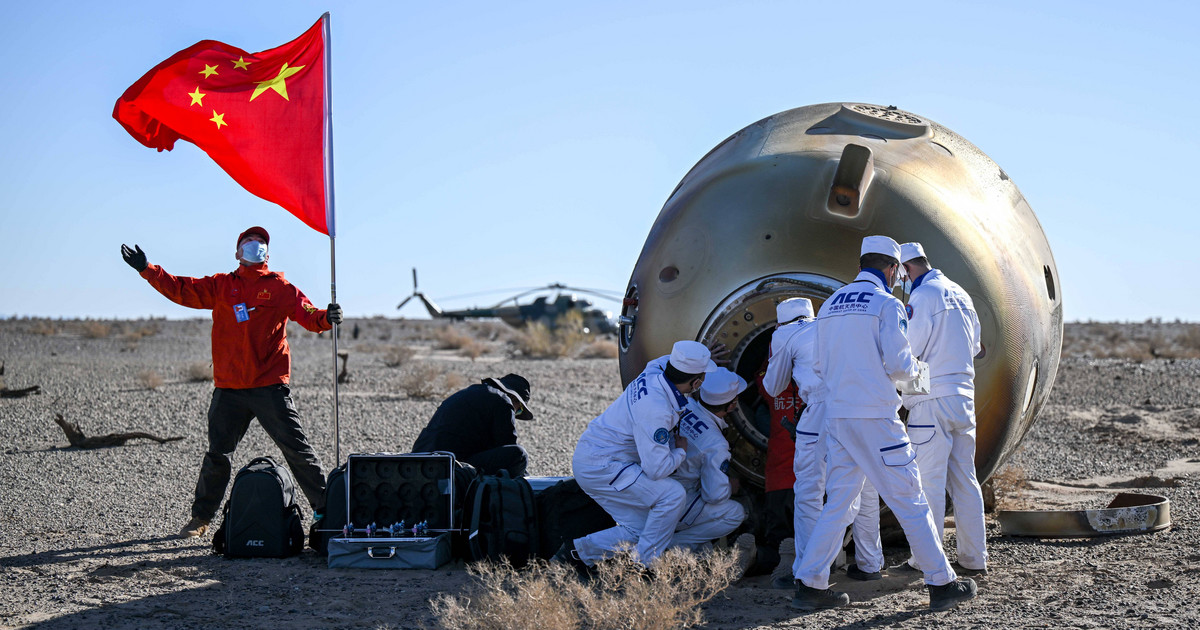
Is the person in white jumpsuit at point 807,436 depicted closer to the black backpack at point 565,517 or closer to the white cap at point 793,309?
the white cap at point 793,309

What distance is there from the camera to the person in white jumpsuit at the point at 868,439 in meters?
5.71

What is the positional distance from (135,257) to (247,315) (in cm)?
96

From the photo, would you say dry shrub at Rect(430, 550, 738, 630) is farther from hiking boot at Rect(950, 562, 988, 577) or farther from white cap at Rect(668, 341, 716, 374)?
hiking boot at Rect(950, 562, 988, 577)

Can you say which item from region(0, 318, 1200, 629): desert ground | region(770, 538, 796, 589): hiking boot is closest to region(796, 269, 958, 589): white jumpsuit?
region(0, 318, 1200, 629): desert ground

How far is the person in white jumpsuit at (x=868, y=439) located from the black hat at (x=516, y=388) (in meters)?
3.23

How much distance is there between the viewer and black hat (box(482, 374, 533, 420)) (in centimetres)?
841

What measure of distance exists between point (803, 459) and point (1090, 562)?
2080 mm

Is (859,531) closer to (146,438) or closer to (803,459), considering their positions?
(803,459)

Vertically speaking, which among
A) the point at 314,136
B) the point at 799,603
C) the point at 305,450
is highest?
the point at 314,136

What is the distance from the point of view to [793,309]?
624 cm

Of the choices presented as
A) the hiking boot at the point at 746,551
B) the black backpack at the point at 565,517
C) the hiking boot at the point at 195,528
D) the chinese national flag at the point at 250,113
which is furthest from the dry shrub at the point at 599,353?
the hiking boot at the point at 746,551

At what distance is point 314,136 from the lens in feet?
29.5

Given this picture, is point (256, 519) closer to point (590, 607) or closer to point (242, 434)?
point (242, 434)

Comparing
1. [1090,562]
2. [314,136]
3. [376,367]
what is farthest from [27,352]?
[1090,562]
